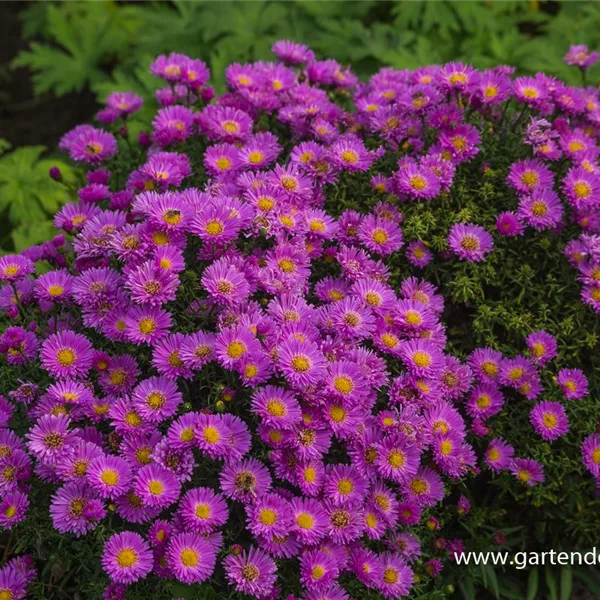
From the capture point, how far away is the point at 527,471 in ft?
8.32

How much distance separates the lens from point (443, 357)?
245cm

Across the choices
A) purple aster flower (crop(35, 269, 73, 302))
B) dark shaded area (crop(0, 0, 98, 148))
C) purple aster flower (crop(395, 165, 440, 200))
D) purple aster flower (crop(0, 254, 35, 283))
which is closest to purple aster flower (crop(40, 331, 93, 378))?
purple aster flower (crop(35, 269, 73, 302))

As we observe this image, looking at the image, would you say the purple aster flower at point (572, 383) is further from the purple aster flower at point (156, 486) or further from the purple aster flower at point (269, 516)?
the purple aster flower at point (156, 486)

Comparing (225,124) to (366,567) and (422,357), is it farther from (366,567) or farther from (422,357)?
(366,567)

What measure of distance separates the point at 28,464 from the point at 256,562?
2.19 ft

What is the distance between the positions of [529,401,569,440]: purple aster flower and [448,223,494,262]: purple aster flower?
51 centimetres

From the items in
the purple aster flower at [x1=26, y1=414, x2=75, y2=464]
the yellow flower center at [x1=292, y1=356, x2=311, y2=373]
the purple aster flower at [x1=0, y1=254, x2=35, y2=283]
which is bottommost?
the purple aster flower at [x1=26, y1=414, x2=75, y2=464]

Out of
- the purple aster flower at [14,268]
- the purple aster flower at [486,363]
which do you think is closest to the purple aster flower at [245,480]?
the purple aster flower at [486,363]

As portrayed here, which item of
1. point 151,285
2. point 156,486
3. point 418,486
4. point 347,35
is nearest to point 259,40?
point 347,35

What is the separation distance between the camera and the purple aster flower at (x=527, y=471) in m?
2.52

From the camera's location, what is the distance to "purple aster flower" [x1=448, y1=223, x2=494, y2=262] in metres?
2.62

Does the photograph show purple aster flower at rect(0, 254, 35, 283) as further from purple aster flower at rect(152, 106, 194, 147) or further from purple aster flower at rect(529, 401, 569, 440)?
purple aster flower at rect(529, 401, 569, 440)

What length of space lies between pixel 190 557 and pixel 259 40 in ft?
9.76

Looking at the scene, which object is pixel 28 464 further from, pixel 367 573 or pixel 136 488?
pixel 367 573
